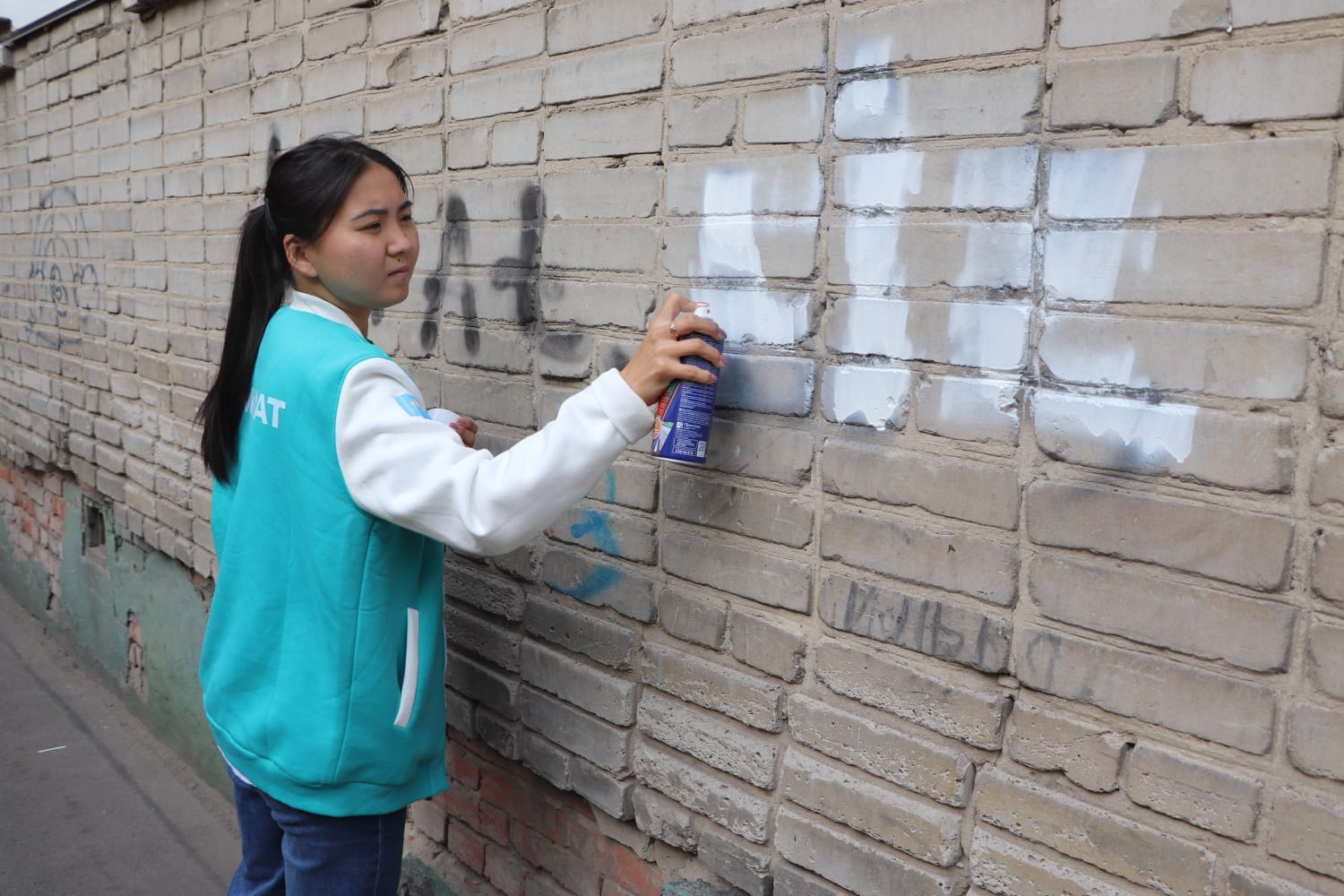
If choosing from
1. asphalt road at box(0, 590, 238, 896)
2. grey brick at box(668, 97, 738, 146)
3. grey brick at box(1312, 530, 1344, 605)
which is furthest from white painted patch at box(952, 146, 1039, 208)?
asphalt road at box(0, 590, 238, 896)

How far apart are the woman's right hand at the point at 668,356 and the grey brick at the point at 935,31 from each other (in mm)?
501

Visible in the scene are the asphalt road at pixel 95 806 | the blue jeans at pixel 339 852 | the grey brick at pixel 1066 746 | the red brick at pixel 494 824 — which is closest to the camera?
the grey brick at pixel 1066 746

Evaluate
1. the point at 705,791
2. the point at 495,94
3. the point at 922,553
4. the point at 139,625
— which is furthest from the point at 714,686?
the point at 139,625

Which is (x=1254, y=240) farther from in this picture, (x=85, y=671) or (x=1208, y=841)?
(x=85, y=671)

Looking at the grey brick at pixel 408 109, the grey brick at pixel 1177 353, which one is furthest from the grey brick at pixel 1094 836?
the grey brick at pixel 408 109

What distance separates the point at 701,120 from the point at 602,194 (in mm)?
306

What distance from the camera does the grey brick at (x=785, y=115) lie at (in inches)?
68.8

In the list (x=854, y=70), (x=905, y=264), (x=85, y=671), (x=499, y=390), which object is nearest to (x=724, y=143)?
(x=854, y=70)

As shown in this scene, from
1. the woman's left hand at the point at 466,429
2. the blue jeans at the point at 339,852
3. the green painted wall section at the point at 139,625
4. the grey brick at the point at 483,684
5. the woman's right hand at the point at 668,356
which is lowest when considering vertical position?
the green painted wall section at the point at 139,625

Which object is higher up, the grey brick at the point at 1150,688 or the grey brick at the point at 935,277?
the grey brick at the point at 935,277

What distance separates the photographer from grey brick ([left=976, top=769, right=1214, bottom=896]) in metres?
1.38

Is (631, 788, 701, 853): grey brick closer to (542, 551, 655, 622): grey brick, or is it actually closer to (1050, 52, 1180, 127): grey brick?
(542, 551, 655, 622): grey brick

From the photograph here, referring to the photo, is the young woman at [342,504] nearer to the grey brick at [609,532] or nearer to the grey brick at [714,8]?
the grey brick at [609,532]

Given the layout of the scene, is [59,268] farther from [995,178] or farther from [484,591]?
[995,178]
